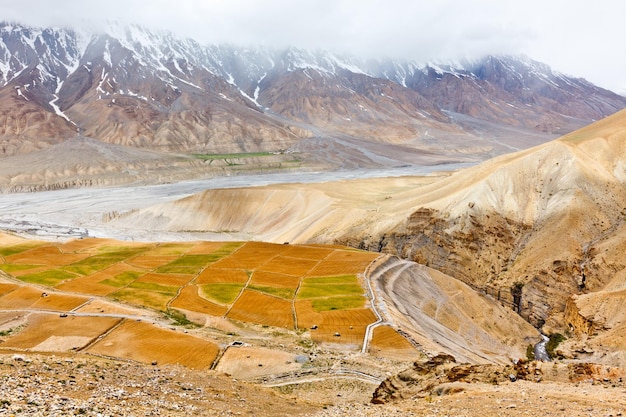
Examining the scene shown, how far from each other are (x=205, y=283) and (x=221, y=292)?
4353 millimetres

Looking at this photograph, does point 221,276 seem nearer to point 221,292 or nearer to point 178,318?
point 221,292

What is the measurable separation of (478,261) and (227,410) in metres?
57.3

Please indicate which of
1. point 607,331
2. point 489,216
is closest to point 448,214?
point 489,216

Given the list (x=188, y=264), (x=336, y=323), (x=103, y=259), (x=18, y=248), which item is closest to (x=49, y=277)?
(x=103, y=259)

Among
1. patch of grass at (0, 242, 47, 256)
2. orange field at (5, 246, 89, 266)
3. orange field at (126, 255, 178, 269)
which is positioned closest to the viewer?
orange field at (126, 255, 178, 269)

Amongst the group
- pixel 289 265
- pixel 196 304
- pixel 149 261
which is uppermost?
pixel 289 265

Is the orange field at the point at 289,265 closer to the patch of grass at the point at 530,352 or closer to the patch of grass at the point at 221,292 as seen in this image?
the patch of grass at the point at 221,292

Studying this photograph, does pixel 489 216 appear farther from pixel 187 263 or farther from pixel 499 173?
pixel 187 263

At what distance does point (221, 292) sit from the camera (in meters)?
53.4

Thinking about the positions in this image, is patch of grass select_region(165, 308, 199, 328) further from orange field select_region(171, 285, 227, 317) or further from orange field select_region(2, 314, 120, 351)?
orange field select_region(2, 314, 120, 351)

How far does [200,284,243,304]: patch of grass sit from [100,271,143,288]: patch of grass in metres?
10.1

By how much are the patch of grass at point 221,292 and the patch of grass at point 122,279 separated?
10.1 metres

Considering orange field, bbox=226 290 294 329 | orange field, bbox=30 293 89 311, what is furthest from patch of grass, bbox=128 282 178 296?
orange field, bbox=226 290 294 329

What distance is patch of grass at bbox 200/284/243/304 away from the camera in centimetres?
5111
